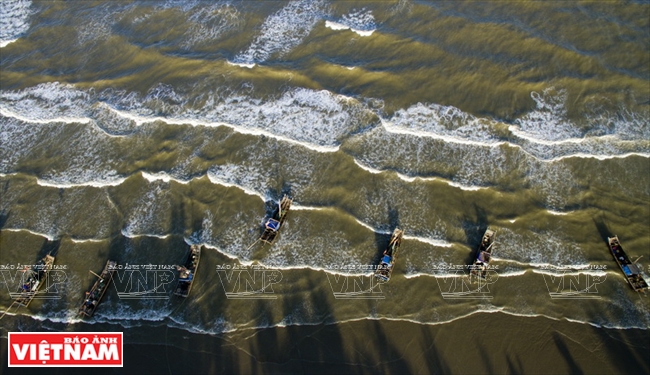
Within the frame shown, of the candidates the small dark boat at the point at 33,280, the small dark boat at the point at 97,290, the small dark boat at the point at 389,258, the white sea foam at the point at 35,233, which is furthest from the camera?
the white sea foam at the point at 35,233

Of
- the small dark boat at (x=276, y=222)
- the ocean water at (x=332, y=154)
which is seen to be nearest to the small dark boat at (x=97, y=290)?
the ocean water at (x=332, y=154)

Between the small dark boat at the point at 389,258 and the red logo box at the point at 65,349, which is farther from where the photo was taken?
the small dark boat at the point at 389,258

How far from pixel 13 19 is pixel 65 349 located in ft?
91.7

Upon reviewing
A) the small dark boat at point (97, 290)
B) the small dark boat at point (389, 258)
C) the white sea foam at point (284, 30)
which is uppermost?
the white sea foam at point (284, 30)

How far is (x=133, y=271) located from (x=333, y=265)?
33.0ft

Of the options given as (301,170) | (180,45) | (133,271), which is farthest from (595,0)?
(133,271)

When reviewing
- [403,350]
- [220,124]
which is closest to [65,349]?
[220,124]

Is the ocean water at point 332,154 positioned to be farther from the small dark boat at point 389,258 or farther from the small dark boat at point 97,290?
the small dark boat at point 389,258

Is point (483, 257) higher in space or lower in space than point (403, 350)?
higher

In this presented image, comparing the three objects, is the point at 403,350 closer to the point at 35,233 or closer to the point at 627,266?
the point at 627,266

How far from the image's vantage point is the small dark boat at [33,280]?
20.5m

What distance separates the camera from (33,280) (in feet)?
67.8

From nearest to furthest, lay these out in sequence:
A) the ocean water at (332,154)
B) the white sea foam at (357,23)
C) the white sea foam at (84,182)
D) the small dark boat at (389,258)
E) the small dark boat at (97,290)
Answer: the small dark boat at (389,258), the small dark boat at (97,290), the ocean water at (332,154), the white sea foam at (84,182), the white sea foam at (357,23)

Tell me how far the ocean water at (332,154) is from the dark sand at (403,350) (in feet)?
1.76
